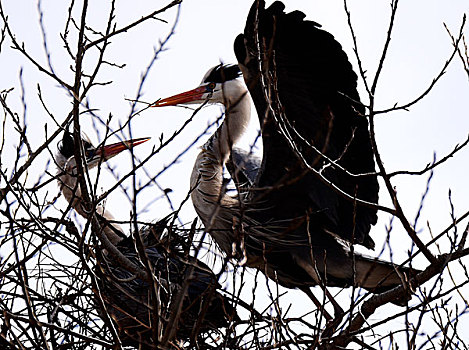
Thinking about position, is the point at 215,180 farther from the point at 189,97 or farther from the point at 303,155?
the point at 303,155

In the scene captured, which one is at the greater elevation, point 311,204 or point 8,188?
point 311,204

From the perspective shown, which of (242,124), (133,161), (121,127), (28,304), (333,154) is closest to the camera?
(133,161)

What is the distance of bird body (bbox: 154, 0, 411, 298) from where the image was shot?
4.33 meters

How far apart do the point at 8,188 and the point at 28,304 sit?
56cm

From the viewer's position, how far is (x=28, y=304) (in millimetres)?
2240

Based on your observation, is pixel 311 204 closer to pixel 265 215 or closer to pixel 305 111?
pixel 265 215

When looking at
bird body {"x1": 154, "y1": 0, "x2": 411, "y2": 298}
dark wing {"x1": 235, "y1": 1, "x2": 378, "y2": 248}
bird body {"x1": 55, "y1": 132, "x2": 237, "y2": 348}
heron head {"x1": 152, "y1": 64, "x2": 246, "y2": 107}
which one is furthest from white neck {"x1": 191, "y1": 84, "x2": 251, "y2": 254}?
bird body {"x1": 55, "y1": 132, "x2": 237, "y2": 348}

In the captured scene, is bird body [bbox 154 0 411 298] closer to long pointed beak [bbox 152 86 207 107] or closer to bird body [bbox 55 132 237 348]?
long pointed beak [bbox 152 86 207 107]

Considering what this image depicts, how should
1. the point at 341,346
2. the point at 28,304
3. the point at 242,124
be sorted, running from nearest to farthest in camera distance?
1. the point at 28,304
2. the point at 341,346
3. the point at 242,124

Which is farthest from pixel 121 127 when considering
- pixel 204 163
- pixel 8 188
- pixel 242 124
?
pixel 242 124

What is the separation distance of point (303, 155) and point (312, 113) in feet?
1.39

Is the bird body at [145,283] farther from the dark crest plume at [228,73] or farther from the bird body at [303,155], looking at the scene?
the dark crest plume at [228,73]

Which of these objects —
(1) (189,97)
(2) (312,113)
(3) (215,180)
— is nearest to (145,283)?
(3) (215,180)

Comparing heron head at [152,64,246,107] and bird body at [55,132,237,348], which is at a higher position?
heron head at [152,64,246,107]
